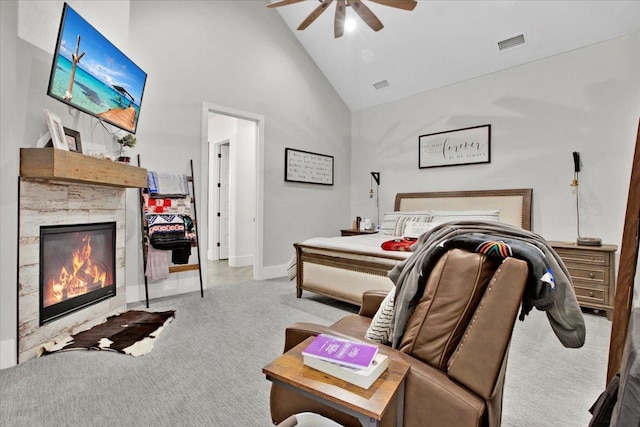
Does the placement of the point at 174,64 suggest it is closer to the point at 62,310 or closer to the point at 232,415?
the point at 62,310

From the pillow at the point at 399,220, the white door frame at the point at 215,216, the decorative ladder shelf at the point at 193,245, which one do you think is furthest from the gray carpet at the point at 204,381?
the white door frame at the point at 215,216

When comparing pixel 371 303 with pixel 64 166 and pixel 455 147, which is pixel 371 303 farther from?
pixel 455 147

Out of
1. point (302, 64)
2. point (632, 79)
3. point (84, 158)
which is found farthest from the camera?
point (302, 64)

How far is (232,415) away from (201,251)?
8.70 feet

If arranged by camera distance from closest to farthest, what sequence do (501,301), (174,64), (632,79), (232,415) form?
(501,301), (232,415), (632,79), (174,64)

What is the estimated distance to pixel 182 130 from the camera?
3930mm

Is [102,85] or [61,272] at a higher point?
[102,85]

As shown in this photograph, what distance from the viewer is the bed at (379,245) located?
3.04 metres

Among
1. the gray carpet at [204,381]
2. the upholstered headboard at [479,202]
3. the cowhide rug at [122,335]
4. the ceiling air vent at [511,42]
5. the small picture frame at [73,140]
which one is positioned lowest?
the gray carpet at [204,381]

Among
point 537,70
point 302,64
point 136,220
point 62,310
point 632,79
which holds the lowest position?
point 62,310

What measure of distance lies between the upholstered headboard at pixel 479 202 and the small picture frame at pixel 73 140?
13.8ft

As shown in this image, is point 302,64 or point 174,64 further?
point 302,64

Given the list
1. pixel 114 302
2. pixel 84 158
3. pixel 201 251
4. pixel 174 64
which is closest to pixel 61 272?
pixel 114 302

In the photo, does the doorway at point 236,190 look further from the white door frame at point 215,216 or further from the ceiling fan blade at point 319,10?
the ceiling fan blade at point 319,10
